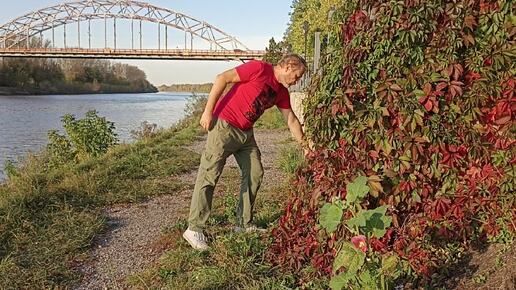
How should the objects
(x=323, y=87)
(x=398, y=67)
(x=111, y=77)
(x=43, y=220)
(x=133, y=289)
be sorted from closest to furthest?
(x=398, y=67), (x=323, y=87), (x=133, y=289), (x=43, y=220), (x=111, y=77)

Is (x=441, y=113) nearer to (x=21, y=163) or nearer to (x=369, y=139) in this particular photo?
(x=369, y=139)

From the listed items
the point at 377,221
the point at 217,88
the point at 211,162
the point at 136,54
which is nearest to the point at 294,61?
the point at 217,88

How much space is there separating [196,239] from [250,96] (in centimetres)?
120

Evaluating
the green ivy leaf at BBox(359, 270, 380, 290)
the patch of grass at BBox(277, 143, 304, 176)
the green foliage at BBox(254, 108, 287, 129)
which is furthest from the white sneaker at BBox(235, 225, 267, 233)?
the green foliage at BBox(254, 108, 287, 129)

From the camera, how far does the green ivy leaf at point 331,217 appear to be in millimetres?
2504

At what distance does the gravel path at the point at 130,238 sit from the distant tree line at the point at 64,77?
190 ft

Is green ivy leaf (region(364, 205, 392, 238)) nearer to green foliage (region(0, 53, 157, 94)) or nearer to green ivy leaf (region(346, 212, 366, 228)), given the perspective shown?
green ivy leaf (region(346, 212, 366, 228))

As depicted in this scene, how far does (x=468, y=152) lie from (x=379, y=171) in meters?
0.51

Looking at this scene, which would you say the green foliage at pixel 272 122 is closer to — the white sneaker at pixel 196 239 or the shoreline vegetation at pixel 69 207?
the shoreline vegetation at pixel 69 207

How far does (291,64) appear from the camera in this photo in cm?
376

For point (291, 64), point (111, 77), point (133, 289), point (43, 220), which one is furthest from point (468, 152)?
point (111, 77)

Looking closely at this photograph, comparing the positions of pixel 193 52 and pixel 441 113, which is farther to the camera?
pixel 193 52

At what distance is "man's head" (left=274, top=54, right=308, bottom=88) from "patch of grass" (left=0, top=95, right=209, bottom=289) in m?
2.10

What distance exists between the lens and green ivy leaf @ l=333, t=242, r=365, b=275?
2.35 metres
